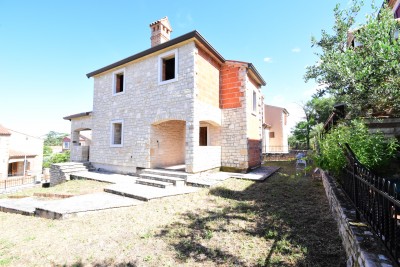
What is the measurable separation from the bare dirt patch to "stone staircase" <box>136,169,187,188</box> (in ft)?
5.83

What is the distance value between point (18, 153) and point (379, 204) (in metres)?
29.9

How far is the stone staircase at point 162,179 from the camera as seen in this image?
7.17m

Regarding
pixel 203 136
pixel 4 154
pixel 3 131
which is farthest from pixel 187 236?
pixel 3 131

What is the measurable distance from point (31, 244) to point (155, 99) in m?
6.97

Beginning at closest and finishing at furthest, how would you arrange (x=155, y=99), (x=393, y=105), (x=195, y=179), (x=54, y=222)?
(x=54, y=222)
(x=393, y=105)
(x=195, y=179)
(x=155, y=99)

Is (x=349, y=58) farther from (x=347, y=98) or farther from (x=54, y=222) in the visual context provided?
(x=54, y=222)

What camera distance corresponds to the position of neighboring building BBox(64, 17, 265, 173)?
840cm

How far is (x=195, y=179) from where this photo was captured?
24.7 feet

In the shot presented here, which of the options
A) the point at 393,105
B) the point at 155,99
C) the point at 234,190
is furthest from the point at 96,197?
the point at 393,105

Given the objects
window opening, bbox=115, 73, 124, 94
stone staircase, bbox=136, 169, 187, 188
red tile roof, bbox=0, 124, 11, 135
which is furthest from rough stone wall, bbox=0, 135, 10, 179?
stone staircase, bbox=136, 169, 187, 188

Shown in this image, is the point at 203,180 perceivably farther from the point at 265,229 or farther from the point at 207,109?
the point at 265,229

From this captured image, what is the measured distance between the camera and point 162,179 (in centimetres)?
768

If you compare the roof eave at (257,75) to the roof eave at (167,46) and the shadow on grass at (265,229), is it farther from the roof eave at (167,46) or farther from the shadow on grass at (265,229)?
the shadow on grass at (265,229)

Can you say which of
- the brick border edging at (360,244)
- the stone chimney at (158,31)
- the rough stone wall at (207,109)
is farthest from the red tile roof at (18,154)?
the brick border edging at (360,244)
